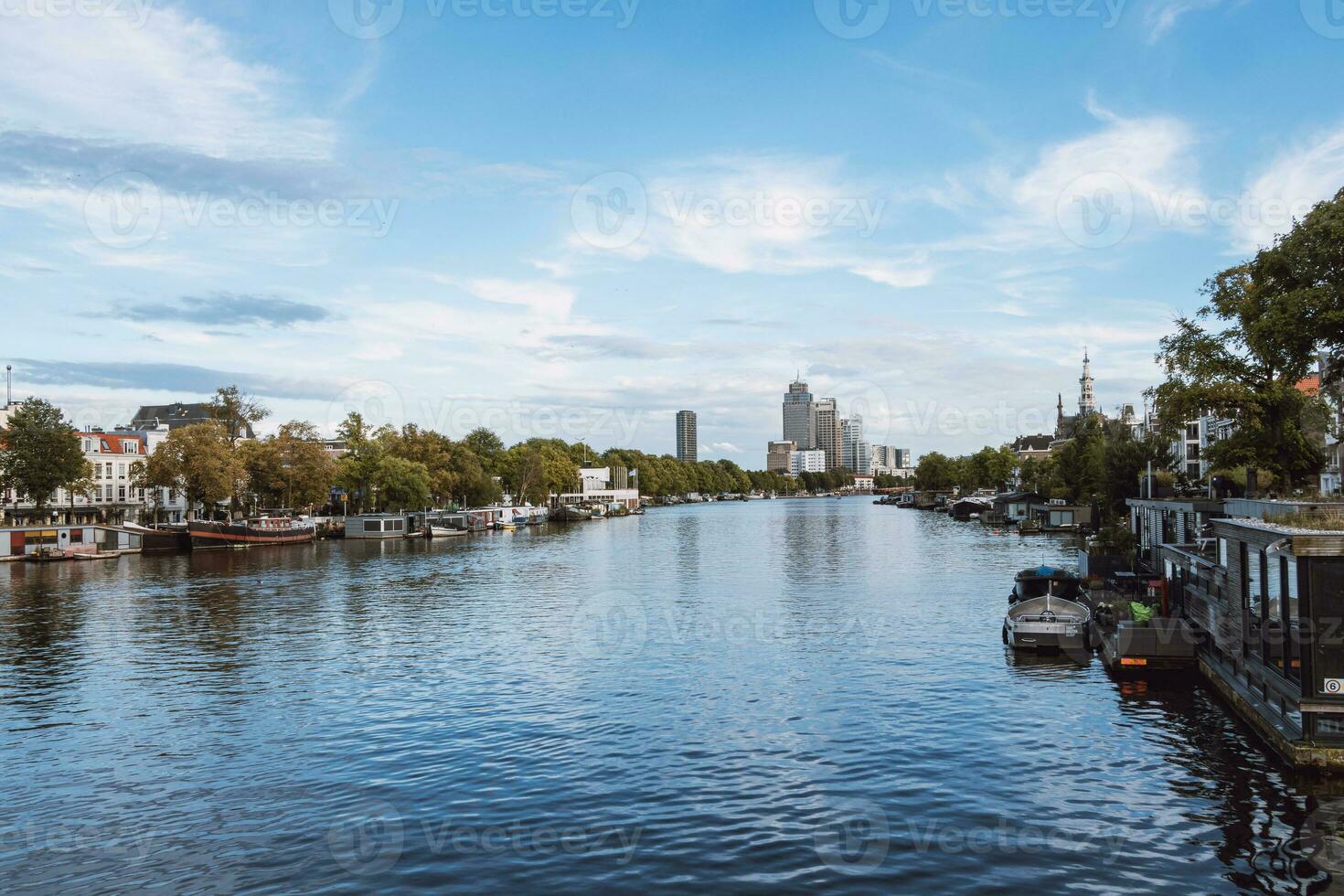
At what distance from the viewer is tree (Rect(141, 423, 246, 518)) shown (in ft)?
378

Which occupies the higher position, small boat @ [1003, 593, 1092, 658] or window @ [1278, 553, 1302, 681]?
window @ [1278, 553, 1302, 681]

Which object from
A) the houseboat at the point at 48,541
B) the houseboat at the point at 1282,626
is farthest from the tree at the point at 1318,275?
the houseboat at the point at 48,541

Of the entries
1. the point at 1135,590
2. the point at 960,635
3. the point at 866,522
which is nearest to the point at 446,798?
the point at 960,635

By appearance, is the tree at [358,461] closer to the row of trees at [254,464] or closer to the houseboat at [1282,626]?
the row of trees at [254,464]

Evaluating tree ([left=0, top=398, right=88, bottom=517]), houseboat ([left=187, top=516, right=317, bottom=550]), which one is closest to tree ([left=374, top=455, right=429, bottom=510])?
houseboat ([left=187, top=516, right=317, bottom=550])

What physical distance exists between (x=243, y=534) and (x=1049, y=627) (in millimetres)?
105981

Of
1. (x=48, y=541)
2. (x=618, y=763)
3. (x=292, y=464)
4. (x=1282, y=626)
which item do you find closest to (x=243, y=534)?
(x=292, y=464)

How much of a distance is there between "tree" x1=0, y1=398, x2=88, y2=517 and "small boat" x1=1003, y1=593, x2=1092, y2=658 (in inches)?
4464

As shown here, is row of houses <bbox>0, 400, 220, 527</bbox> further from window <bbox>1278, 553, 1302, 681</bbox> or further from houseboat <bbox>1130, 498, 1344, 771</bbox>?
window <bbox>1278, 553, 1302, 681</bbox>

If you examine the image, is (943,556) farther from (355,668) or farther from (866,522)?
(866,522)

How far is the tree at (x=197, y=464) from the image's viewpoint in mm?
115062

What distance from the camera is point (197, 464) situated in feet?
375

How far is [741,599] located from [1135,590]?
24.0 m

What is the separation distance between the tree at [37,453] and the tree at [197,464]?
9.09 metres
